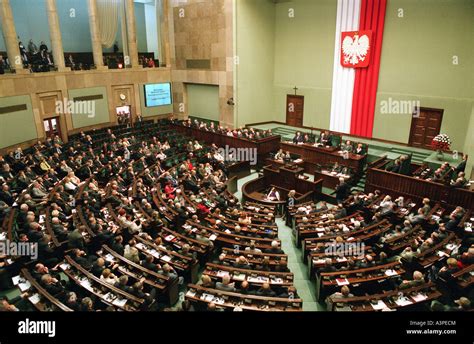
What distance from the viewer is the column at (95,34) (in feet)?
57.7

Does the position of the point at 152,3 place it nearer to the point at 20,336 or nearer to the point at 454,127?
the point at 454,127

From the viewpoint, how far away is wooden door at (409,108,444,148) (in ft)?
49.0

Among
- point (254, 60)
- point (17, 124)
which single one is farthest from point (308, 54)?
point (17, 124)

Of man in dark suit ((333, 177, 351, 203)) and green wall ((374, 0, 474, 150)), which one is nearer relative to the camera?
man in dark suit ((333, 177, 351, 203))

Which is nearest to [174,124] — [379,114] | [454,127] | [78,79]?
[78,79]

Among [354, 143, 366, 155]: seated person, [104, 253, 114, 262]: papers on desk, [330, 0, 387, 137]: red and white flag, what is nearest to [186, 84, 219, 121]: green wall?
[330, 0, 387, 137]: red and white flag

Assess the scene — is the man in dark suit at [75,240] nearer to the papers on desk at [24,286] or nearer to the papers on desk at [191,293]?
the papers on desk at [24,286]

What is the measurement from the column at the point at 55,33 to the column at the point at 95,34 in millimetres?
1822

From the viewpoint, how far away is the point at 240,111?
63.6ft

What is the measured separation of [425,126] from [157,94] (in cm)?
1456
